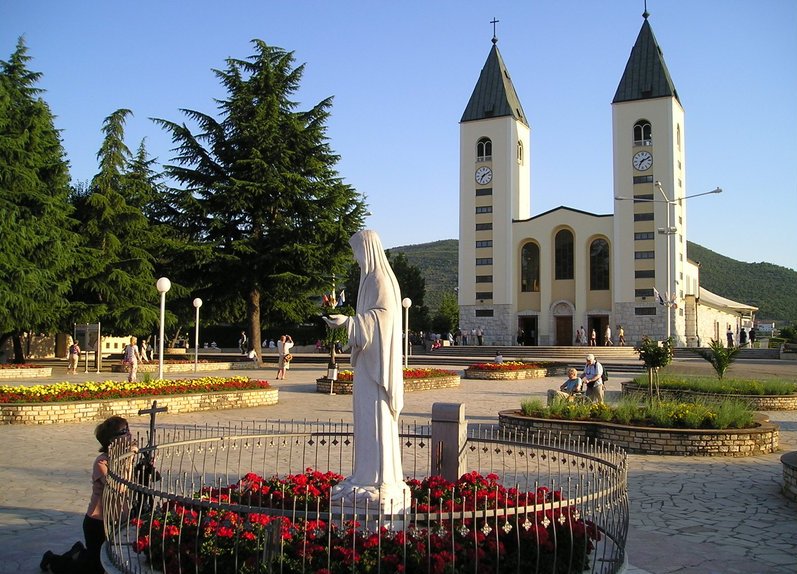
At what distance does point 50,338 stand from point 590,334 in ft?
122

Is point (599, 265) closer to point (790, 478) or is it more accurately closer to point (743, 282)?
point (790, 478)

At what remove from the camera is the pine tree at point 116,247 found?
117ft

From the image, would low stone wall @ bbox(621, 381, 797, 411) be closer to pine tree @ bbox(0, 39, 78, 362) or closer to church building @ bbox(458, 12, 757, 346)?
pine tree @ bbox(0, 39, 78, 362)

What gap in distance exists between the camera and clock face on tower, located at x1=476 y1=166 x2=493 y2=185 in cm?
5588

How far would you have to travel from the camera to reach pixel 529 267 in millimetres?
56812

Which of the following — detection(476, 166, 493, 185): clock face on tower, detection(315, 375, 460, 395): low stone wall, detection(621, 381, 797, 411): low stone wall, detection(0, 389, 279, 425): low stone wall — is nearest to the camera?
detection(0, 389, 279, 425): low stone wall

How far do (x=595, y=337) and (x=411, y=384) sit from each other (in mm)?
32198

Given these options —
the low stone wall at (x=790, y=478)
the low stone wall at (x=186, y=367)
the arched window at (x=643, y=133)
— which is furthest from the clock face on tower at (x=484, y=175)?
the low stone wall at (x=790, y=478)

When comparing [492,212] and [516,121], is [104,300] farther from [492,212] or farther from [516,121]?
[516,121]

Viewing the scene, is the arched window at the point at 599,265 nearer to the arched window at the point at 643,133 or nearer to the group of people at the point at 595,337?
the group of people at the point at 595,337

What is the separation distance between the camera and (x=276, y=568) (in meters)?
4.92

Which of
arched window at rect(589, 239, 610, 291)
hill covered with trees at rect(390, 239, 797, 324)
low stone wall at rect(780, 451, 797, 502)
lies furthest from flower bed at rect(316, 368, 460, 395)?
hill covered with trees at rect(390, 239, 797, 324)

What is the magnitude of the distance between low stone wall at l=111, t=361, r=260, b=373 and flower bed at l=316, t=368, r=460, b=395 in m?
9.76

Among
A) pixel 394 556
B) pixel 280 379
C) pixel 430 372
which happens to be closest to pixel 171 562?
pixel 394 556
